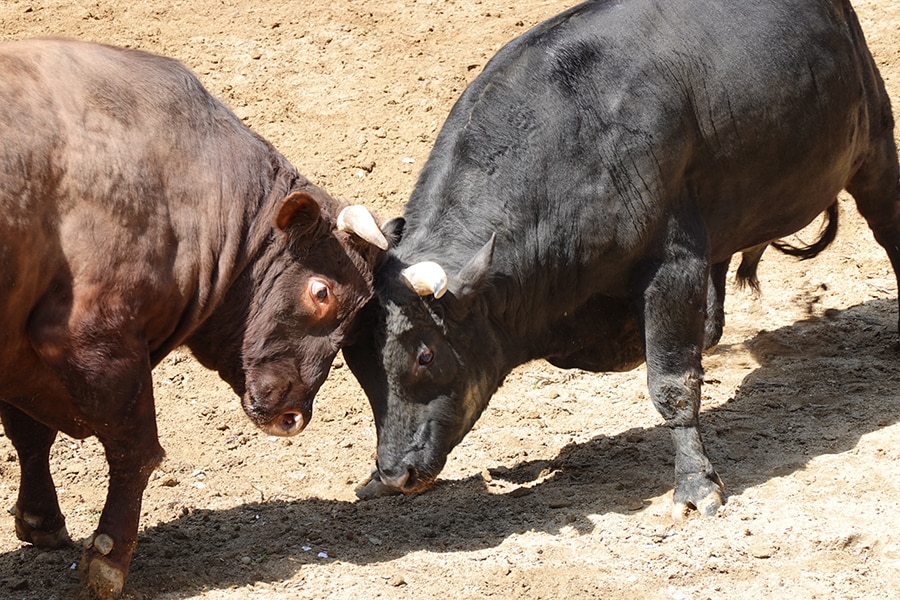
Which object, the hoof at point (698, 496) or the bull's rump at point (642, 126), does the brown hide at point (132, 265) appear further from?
the hoof at point (698, 496)

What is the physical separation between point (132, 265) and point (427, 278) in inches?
56.2

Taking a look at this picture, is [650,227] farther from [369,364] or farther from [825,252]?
[825,252]

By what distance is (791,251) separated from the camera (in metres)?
9.54

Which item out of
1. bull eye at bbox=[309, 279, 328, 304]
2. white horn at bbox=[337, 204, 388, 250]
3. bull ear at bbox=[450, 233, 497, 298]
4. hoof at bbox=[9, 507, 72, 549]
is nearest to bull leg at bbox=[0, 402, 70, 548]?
hoof at bbox=[9, 507, 72, 549]

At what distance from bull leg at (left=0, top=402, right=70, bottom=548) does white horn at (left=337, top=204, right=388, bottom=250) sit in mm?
1727

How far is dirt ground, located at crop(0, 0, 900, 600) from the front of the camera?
609cm

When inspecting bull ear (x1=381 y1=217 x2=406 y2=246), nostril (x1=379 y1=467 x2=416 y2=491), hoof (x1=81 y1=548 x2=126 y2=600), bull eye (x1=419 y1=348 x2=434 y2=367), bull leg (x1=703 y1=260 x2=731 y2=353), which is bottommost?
bull leg (x1=703 y1=260 x2=731 y2=353)

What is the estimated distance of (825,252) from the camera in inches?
418

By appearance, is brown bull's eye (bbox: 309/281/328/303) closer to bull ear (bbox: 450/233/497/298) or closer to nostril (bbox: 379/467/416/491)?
bull ear (bbox: 450/233/497/298)

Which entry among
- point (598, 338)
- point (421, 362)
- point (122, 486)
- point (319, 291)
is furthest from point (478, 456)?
point (122, 486)

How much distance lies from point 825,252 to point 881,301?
899mm

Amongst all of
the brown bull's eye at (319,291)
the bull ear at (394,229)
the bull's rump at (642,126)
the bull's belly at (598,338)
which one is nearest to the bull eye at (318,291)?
the brown bull's eye at (319,291)

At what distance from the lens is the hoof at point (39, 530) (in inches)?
253

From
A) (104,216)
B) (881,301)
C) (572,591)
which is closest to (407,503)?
(572,591)
